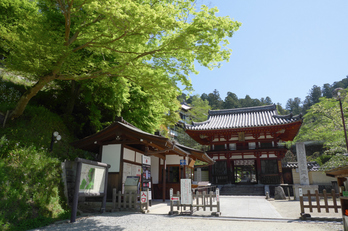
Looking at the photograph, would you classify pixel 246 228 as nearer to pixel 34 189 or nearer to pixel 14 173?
pixel 34 189

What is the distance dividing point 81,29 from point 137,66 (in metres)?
2.29

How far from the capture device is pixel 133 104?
14.6 metres

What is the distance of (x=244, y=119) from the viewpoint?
26188 millimetres

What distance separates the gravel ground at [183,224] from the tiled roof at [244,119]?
1587 cm

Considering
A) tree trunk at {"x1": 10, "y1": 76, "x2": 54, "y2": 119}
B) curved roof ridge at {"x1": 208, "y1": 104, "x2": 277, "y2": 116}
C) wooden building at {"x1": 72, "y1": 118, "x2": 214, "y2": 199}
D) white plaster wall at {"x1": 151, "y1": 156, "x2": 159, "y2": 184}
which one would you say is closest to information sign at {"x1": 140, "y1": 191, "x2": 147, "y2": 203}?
wooden building at {"x1": 72, "y1": 118, "x2": 214, "y2": 199}

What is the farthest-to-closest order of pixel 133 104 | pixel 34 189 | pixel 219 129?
pixel 219 129
pixel 133 104
pixel 34 189

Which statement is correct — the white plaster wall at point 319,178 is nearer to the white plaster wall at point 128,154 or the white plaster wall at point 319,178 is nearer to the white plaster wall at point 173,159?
the white plaster wall at point 173,159

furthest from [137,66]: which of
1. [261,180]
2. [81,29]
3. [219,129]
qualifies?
[261,180]

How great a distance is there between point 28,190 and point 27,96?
399 cm

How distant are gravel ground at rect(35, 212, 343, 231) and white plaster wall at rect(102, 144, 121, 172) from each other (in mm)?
3141

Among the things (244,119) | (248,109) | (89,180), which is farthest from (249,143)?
(89,180)

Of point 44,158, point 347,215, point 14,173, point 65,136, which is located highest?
point 65,136

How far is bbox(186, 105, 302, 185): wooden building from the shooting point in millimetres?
22125

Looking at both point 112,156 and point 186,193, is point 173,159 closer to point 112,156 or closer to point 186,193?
point 112,156
